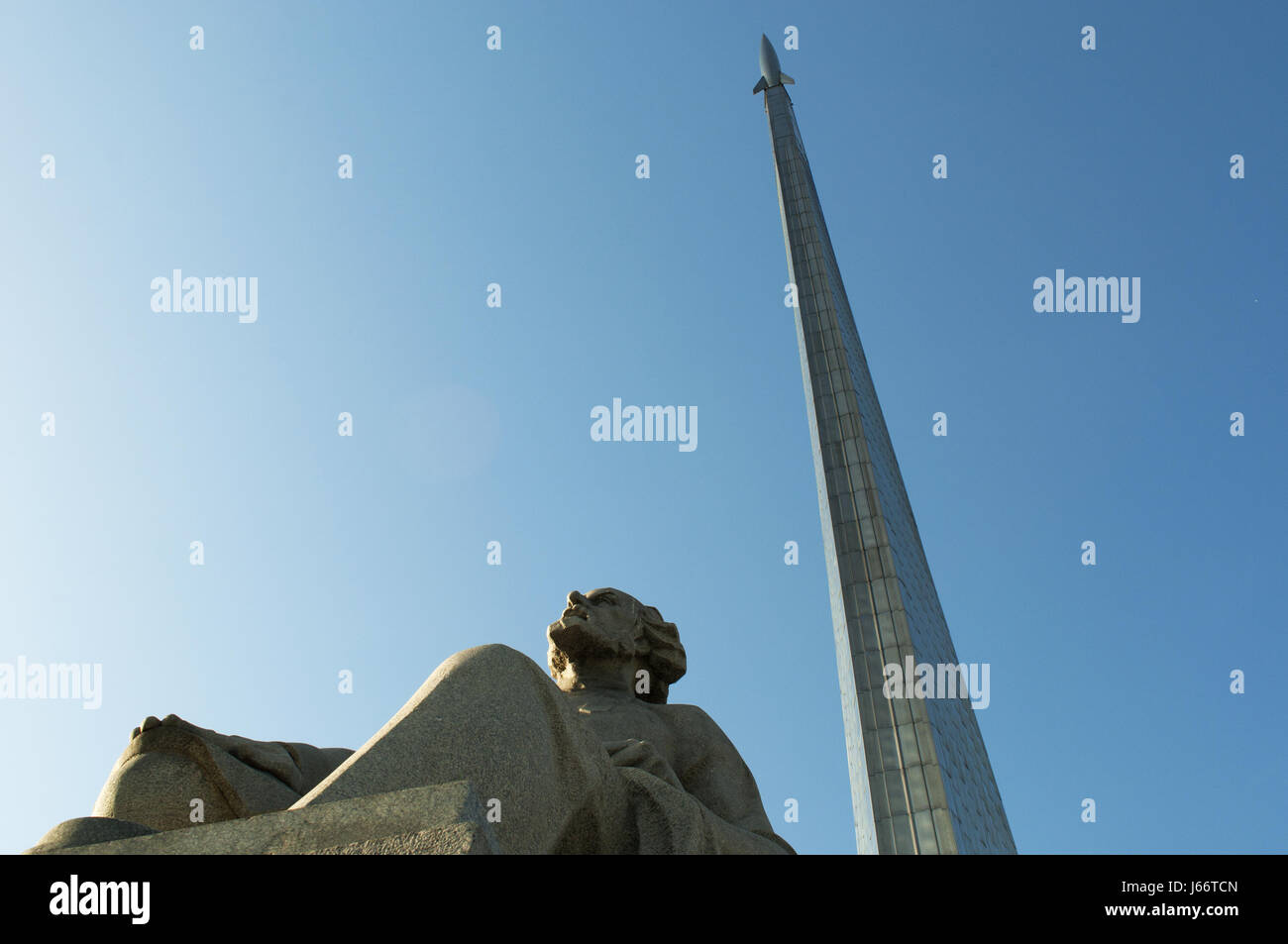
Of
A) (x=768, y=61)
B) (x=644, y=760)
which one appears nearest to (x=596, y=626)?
(x=644, y=760)

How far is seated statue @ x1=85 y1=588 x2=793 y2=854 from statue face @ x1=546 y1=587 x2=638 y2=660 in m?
0.64

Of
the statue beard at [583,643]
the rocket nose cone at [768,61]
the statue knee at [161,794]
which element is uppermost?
the rocket nose cone at [768,61]

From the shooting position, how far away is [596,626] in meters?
6.27

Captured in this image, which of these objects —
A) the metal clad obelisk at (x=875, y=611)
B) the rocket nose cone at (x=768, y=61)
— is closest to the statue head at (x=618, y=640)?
the metal clad obelisk at (x=875, y=611)

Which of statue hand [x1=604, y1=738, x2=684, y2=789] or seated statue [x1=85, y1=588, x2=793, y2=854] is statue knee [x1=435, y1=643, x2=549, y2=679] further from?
statue hand [x1=604, y1=738, x2=684, y2=789]

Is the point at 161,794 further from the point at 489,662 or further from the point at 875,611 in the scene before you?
the point at 875,611

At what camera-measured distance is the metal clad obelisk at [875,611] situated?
22297 millimetres

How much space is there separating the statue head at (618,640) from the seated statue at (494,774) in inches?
25.6

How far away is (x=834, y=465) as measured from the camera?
30.0 meters

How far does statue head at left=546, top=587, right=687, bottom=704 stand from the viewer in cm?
624

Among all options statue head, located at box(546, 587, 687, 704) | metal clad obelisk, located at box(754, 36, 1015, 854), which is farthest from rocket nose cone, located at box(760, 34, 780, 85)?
statue head, located at box(546, 587, 687, 704)

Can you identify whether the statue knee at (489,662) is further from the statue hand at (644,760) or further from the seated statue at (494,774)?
the statue hand at (644,760)
